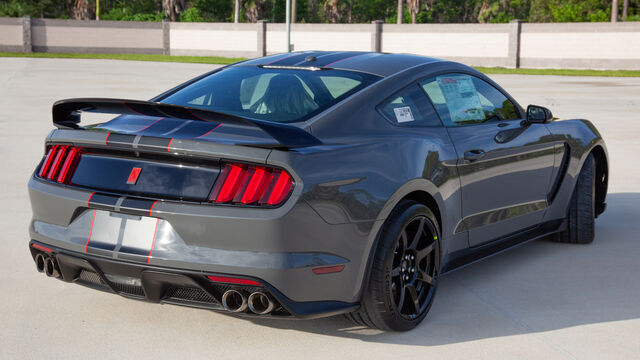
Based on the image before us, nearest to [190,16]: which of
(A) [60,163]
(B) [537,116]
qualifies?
(B) [537,116]

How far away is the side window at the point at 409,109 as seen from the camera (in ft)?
14.1

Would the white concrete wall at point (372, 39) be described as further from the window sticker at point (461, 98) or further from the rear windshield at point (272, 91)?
the rear windshield at point (272, 91)

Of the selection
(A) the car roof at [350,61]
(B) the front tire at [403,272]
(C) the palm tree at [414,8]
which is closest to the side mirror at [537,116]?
(A) the car roof at [350,61]

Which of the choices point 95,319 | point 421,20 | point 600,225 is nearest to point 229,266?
point 95,319

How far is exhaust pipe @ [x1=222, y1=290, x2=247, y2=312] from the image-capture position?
3.56m

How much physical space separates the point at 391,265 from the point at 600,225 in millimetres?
3526

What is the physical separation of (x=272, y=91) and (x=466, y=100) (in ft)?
4.16

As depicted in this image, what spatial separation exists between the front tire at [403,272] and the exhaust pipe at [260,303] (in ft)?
1.83

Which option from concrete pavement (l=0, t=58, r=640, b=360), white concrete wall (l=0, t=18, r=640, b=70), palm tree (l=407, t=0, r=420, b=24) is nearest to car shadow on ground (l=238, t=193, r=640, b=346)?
concrete pavement (l=0, t=58, r=640, b=360)

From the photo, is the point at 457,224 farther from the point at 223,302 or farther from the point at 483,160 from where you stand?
the point at 223,302

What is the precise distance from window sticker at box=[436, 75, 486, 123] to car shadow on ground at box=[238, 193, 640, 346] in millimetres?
1068

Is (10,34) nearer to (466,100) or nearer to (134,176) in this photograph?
(466,100)

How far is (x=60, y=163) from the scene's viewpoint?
4082 millimetres

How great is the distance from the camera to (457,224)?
4633 millimetres
